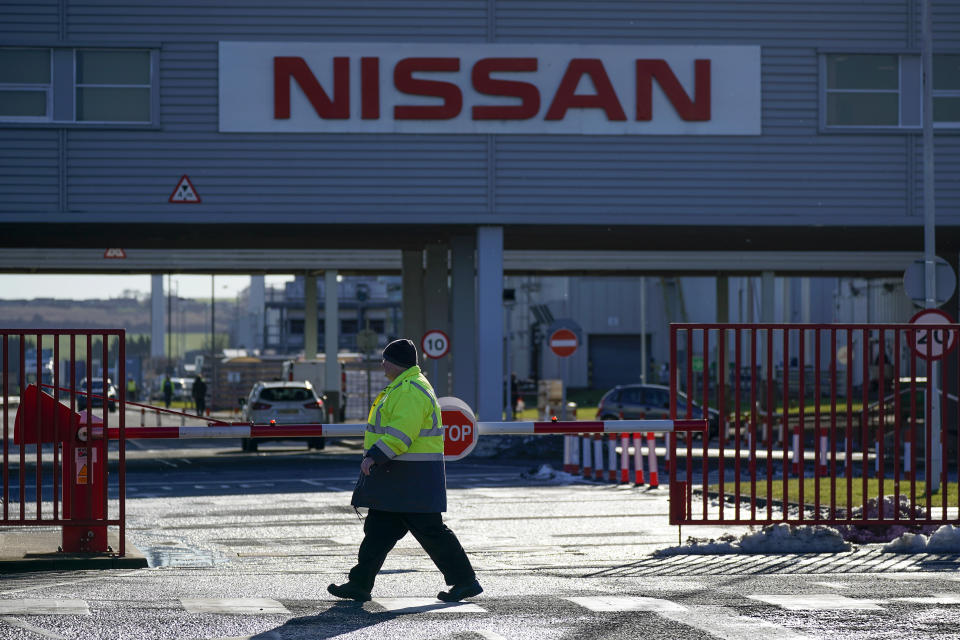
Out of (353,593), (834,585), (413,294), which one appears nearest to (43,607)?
(353,593)

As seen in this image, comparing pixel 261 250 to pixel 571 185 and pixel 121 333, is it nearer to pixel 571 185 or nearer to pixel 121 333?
pixel 571 185

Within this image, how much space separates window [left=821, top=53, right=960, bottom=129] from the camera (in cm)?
2745

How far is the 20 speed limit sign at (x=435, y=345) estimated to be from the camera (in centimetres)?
3197

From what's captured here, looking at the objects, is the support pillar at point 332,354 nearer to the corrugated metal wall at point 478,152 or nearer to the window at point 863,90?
the corrugated metal wall at point 478,152

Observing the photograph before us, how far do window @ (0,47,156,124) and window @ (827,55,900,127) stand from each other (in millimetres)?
11788

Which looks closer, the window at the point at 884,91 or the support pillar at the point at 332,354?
the window at the point at 884,91

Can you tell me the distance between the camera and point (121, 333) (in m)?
11.5

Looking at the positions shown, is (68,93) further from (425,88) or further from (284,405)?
(284,405)

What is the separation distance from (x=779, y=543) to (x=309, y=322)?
132 feet

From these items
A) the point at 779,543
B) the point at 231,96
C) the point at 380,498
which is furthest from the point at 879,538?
the point at 231,96

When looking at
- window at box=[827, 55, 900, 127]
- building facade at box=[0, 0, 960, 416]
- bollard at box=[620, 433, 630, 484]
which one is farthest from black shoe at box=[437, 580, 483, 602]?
window at box=[827, 55, 900, 127]

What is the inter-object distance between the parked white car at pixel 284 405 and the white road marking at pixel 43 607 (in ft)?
76.7

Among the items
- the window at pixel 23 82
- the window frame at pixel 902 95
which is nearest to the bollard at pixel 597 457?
the window frame at pixel 902 95

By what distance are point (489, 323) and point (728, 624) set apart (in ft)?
64.6
